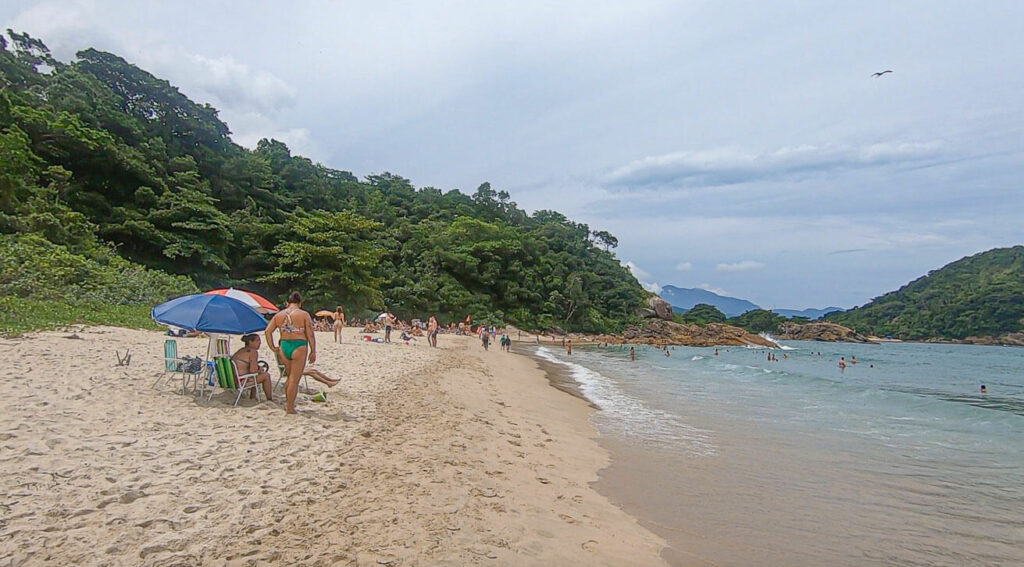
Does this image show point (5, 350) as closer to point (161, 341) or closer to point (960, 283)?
point (161, 341)

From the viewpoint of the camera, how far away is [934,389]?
22188 millimetres

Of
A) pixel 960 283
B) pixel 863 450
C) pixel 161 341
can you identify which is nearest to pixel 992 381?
pixel 863 450

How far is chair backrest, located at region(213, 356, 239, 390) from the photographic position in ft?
23.6

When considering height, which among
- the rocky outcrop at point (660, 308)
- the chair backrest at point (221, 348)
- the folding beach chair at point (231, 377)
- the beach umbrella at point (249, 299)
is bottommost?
the folding beach chair at point (231, 377)

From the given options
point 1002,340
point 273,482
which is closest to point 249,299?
point 273,482

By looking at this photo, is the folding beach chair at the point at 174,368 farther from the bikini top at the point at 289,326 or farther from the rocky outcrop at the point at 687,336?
the rocky outcrop at the point at 687,336

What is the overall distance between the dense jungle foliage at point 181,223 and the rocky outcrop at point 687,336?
8.14 metres

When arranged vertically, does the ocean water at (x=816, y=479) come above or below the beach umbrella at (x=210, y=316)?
below

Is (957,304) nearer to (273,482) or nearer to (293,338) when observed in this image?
(293,338)

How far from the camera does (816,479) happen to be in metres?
7.09

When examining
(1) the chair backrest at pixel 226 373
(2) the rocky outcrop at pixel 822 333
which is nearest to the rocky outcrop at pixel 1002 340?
(2) the rocky outcrop at pixel 822 333

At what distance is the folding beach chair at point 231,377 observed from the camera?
719cm

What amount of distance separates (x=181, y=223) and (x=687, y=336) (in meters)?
51.2

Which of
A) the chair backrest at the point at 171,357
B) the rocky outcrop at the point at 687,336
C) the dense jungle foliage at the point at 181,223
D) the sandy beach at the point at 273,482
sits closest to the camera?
the sandy beach at the point at 273,482
